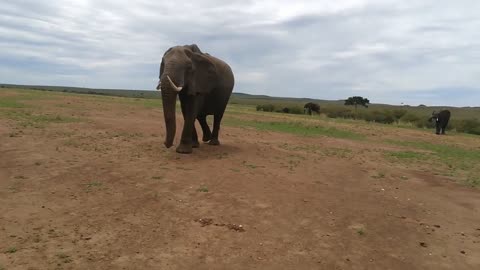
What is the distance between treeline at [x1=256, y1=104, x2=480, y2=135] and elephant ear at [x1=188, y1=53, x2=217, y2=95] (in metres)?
27.4

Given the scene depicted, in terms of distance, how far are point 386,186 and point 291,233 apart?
409 cm

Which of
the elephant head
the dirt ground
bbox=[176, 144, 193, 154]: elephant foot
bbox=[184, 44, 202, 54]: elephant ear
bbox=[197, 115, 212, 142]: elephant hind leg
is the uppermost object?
bbox=[184, 44, 202, 54]: elephant ear

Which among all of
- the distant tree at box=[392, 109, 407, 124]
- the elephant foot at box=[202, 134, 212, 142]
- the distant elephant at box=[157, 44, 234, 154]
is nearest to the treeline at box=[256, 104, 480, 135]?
the distant tree at box=[392, 109, 407, 124]

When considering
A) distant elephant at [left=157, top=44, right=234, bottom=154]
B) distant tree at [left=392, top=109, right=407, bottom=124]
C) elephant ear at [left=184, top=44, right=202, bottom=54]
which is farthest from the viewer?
distant tree at [left=392, top=109, right=407, bottom=124]

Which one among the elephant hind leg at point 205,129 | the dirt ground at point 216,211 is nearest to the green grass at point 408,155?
the dirt ground at point 216,211

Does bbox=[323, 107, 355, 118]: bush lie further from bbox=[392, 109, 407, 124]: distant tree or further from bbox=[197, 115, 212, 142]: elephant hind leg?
bbox=[197, 115, 212, 142]: elephant hind leg

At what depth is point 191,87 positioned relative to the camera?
10945mm

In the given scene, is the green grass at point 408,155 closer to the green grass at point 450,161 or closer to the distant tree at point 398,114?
the green grass at point 450,161

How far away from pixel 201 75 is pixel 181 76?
44.2 inches

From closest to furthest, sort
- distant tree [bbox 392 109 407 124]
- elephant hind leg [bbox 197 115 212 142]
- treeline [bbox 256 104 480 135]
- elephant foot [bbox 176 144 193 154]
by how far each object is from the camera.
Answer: elephant foot [bbox 176 144 193 154]
elephant hind leg [bbox 197 115 212 142]
treeline [bbox 256 104 480 135]
distant tree [bbox 392 109 407 124]

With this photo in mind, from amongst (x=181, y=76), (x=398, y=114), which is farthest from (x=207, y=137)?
(x=398, y=114)

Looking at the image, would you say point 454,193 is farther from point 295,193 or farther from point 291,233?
point 291,233

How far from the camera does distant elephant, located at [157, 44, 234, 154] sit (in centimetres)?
1021

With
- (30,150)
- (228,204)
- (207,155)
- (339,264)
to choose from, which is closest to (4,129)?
(30,150)
